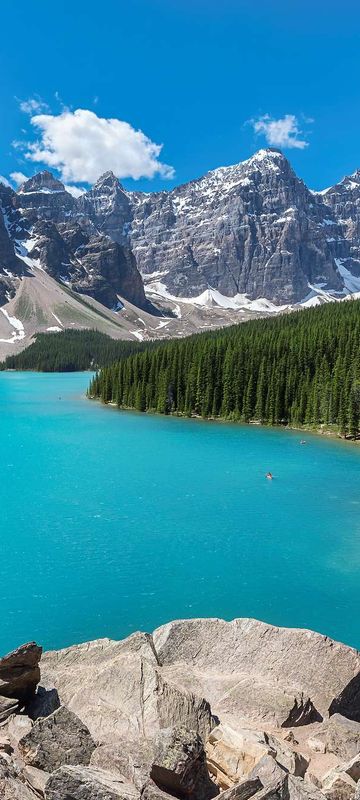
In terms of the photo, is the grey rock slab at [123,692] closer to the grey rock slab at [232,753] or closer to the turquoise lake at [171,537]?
the grey rock slab at [232,753]

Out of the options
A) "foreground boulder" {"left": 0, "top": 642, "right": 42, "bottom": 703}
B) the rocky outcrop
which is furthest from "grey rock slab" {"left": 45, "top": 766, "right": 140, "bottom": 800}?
"foreground boulder" {"left": 0, "top": 642, "right": 42, "bottom": 703}

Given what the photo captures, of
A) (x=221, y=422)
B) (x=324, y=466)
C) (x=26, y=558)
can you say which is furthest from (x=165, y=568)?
(x=221, y=422)

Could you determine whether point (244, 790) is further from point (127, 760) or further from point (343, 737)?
point (343, 737)

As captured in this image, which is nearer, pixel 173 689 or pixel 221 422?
pixel 173 689

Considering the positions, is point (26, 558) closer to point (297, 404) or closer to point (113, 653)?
point (113, 653)

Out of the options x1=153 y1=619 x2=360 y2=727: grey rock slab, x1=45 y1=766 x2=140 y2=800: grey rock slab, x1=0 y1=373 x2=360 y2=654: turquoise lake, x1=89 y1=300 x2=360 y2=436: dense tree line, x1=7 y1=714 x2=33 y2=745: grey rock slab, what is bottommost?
x1=0 y1=373 x2=360 y2=654: turquoise lake

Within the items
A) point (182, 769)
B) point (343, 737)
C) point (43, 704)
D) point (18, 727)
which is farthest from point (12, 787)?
point (343, 737)

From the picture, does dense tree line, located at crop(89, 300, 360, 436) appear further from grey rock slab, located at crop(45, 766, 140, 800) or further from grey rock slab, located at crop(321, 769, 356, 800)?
grey rock slab, located at crop(45, 766, 140, 800)
